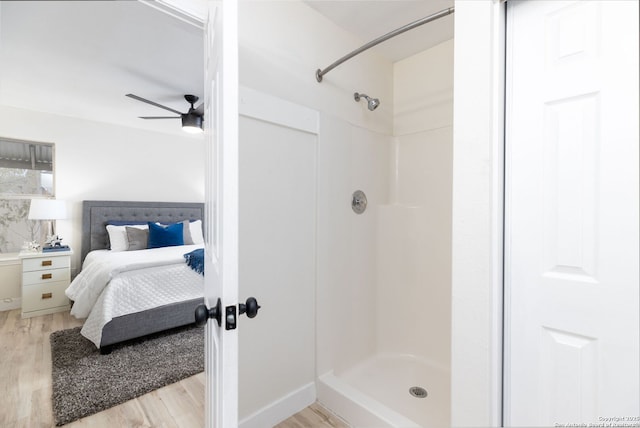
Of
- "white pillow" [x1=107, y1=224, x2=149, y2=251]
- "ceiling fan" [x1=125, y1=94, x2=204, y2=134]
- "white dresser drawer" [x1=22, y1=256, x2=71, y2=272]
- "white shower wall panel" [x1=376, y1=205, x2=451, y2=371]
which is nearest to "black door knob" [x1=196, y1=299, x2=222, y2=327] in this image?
"white dresser drawer" [x1=22, y1=256, x2=71, y2=272]

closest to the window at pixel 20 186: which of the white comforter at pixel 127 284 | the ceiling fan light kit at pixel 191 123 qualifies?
the white comforter at pixel 127 284

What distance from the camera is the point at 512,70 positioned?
84 centimetres

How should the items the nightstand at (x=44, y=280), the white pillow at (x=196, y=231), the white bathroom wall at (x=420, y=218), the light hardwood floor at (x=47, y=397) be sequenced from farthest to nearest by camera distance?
the white bathroom wall at (x=420, y=218), the white pillow at (x=196, y=231), the light hardwood floor at (x=47, y=397), the nightstand at (x=44, y=280)

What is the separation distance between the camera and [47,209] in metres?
0.94

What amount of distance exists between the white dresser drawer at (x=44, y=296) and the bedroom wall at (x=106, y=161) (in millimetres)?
80

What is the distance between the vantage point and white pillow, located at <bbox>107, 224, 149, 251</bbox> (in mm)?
1228

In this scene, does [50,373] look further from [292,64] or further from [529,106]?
[529,106]

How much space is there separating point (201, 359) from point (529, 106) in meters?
2.33

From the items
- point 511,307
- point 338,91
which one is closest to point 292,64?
point 338,91

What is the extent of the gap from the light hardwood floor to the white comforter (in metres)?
0.10

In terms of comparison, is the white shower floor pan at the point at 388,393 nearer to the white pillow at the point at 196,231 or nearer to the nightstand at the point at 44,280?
the white pillow at the point at 196,231

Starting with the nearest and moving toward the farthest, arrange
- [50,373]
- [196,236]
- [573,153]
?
[573,153]
[50,373]
[196,236]

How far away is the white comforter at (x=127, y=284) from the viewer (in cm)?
120

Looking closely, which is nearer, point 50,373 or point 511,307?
point 511,307
